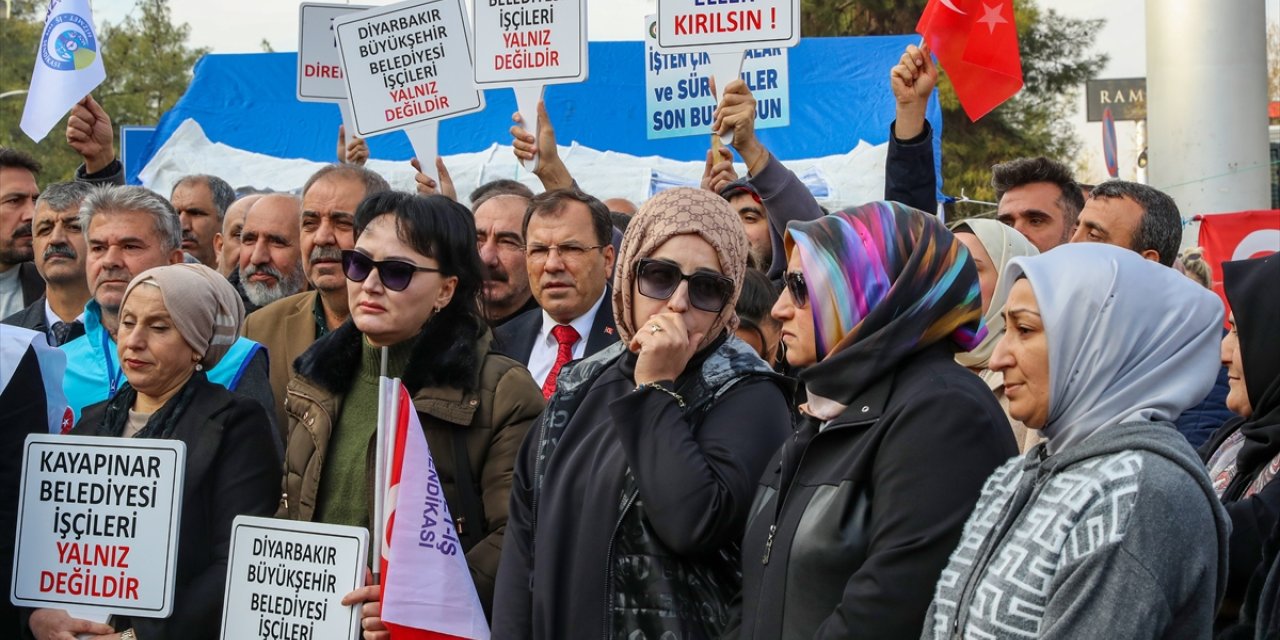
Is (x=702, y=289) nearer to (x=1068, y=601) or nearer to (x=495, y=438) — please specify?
(x=495, y=438)

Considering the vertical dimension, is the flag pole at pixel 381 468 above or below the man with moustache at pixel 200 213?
below

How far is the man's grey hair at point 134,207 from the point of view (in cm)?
577

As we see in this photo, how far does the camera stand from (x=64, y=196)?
22.2 ft

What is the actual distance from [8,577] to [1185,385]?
3.44 meters

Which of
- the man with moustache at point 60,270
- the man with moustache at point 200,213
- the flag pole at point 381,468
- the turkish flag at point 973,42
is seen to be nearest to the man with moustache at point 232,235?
the man with moustache at point 200,213

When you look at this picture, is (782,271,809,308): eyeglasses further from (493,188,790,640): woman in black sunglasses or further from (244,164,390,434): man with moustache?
(244,164,390,434): man with moustache

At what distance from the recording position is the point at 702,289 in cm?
379

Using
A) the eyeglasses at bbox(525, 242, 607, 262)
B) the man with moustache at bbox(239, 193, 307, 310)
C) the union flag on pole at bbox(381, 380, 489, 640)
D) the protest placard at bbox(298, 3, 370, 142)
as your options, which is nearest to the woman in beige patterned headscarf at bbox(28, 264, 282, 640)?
the union flag on pole at bbox(381, 380, 489, 640)

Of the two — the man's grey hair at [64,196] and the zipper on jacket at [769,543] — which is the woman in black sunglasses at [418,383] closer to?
the zipper on jacket at [769,543]

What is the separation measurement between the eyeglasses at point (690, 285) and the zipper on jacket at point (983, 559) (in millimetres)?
1075

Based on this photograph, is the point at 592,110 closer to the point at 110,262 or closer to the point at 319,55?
the point at 319,55

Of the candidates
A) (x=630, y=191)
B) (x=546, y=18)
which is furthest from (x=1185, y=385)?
(x=630, y=191)

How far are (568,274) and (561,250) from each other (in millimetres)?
90

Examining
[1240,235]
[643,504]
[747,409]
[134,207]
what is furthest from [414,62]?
[1240,235]
